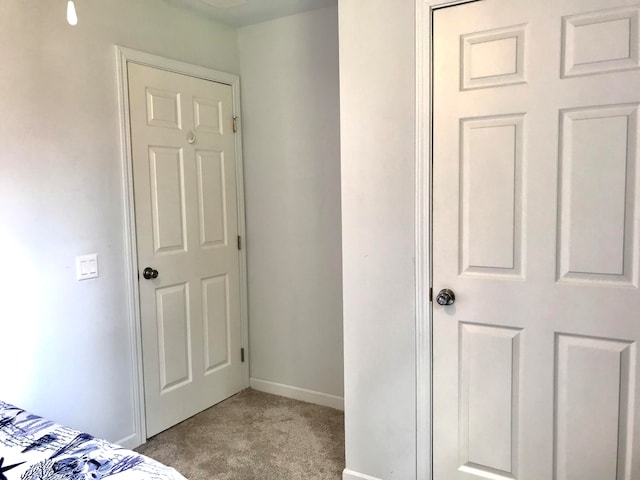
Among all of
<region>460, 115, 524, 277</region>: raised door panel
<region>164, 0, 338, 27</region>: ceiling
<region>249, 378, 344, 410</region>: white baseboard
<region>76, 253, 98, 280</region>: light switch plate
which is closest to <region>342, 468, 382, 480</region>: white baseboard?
→ <region>249, 378, 344, 410</region>: white baseboard

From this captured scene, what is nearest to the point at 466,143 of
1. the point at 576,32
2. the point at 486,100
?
the point at 486,100

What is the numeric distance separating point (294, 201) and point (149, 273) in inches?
39.6

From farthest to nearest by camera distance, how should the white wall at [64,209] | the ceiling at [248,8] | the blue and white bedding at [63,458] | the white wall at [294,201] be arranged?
1. the white wall at [294,201]
2. the ceiling at [248,8]
3. the white wall at [64,209]
4. the blue and white bedding at [63,458]

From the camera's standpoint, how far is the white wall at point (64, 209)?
2055mm

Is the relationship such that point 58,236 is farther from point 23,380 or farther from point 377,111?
point 377,111

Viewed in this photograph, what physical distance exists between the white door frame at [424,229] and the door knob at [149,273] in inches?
59.4

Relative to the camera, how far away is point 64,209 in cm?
225

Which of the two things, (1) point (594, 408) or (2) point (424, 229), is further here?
(2) point (424, 229)

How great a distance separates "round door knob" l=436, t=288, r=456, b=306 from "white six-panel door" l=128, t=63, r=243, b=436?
1622 mm

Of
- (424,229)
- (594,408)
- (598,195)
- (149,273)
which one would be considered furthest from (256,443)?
(598,195)

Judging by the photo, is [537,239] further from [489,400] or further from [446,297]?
[489,400]

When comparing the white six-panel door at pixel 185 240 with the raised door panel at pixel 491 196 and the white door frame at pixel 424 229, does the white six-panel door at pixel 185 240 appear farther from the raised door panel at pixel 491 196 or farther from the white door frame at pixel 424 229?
the raised door panel at pixel 491 196

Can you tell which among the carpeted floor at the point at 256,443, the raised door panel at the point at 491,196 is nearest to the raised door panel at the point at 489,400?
the raised door panel at the point at 491,196

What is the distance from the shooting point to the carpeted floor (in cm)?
239
